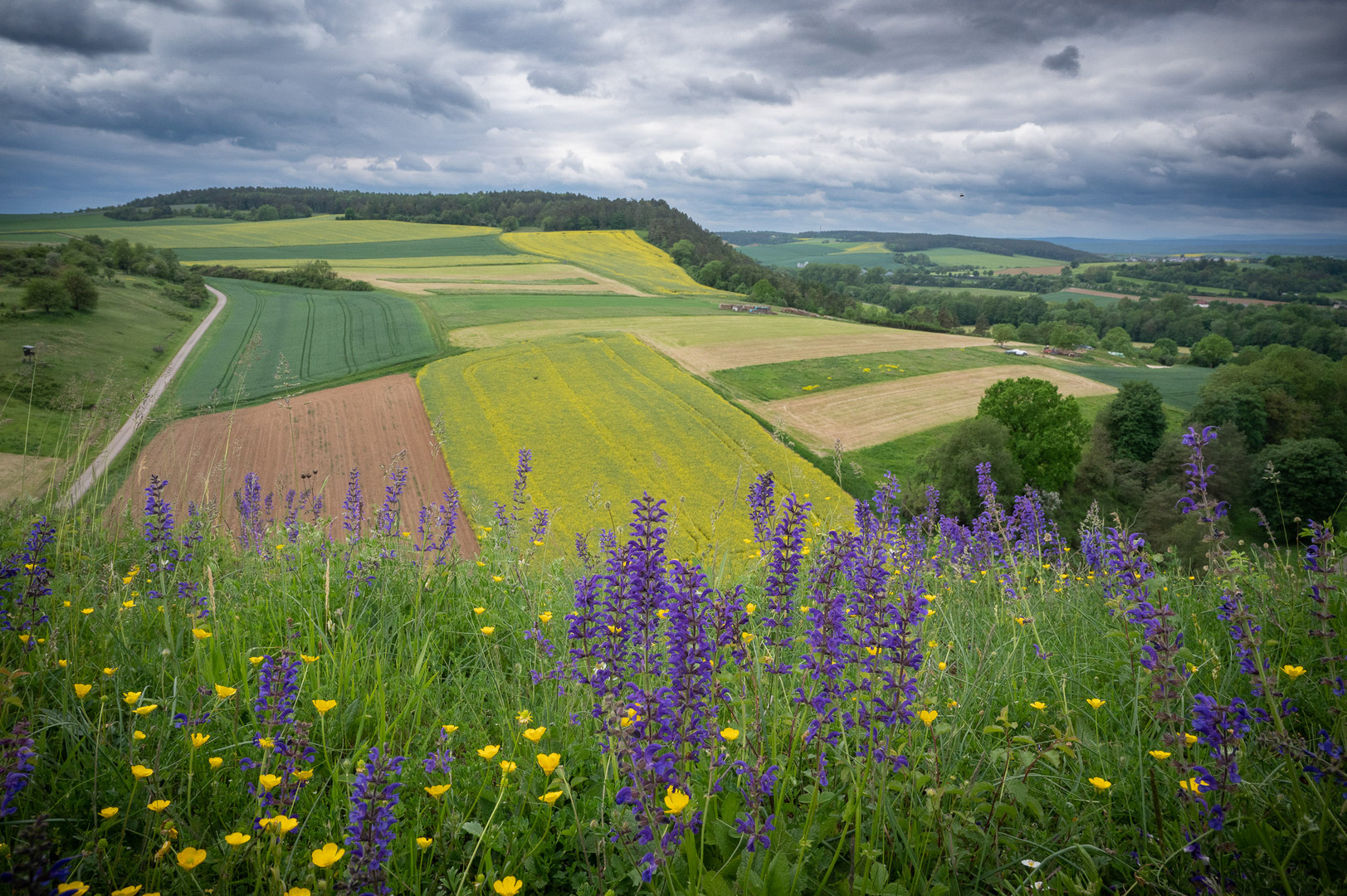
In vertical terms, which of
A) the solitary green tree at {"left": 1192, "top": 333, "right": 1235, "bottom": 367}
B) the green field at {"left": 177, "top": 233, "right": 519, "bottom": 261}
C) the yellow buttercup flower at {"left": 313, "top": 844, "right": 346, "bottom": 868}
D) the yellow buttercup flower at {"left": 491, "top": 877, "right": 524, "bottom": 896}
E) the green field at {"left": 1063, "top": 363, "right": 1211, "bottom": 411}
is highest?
the green field at {"left": 177, "top": 233, "right": 519, "bottom": 261}

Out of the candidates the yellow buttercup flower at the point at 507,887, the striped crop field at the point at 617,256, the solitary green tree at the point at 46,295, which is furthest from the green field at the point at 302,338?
the striped crop field at the point at 617,256

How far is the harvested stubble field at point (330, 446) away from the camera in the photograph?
27.5 meters

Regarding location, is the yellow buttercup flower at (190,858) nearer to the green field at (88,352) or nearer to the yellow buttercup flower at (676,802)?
the yellow buttercup flower at (676,802)

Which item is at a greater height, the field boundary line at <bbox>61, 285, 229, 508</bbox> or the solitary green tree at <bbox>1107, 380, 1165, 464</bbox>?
the field boundary line at <bbox>61, 285, 229, 508</bbox>

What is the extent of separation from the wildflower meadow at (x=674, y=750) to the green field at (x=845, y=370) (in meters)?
43.6

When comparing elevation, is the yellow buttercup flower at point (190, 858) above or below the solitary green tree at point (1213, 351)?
below

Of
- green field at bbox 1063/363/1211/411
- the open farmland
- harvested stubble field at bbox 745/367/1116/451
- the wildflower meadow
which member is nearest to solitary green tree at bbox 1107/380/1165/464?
green field at bbox 1063/363/1211/411

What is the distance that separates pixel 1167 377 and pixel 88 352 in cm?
8851

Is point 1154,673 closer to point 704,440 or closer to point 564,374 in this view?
point 704,440

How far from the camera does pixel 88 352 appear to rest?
3503 cm

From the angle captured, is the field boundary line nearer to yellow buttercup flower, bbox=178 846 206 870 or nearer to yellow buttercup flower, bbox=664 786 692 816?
yellow buttercup flower, bbox=178 846 206 870

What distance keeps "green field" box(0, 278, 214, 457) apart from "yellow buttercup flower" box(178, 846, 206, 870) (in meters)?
6.83

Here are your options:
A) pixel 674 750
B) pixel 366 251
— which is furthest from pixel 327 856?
pixel 366 251

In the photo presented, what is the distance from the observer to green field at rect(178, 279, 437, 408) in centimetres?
4066
